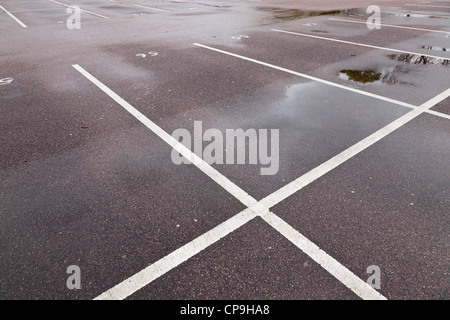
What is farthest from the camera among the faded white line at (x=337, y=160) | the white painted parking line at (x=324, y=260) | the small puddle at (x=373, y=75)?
the small puddle at (x=373, y=75)

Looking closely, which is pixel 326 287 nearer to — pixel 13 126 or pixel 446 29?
pixel 13 126

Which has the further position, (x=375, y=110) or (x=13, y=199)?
(x=375, y=110)

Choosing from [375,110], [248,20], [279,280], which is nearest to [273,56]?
[375,110]

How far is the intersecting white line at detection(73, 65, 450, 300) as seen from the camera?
256cm

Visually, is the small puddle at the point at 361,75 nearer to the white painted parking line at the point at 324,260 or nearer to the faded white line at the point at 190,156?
the faded white line at the point at 190,156

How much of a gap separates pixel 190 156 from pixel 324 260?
2281 millimetres

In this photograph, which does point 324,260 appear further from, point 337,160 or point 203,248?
point 337,160

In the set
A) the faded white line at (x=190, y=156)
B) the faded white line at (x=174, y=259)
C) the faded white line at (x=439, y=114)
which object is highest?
the faded white line at (x=439, y=114)

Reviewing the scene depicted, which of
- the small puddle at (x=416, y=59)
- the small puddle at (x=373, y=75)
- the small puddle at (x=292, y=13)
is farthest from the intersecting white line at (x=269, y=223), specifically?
the small puddle at (x=292, y=13)

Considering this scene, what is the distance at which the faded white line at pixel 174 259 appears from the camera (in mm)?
2537

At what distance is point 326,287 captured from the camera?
2.54 metres

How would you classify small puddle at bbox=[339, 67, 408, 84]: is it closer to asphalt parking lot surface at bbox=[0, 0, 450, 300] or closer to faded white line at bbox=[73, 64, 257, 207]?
asphalt parking lot surface at bbox=[0, 0, 450, 300]

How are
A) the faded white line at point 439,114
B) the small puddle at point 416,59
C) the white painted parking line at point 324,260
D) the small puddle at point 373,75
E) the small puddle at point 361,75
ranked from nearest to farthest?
the white painted parking line at point 324,260 < the faded white line at point 439,114 < the small puddle at point 373,75 < the small puddle at point 361,75 < the small puddle at point 416,59

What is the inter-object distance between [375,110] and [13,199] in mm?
5748
